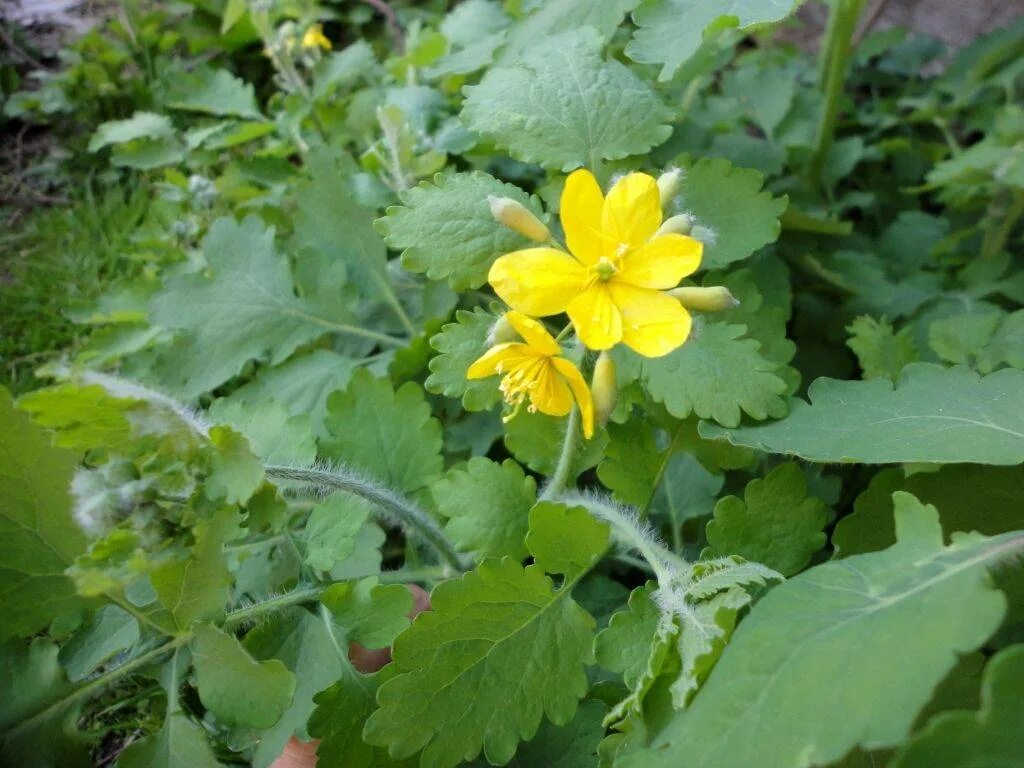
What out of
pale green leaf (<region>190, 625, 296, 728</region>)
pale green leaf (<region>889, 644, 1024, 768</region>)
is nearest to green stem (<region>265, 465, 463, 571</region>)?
pale green leaf (<region>190, 625, 296, 728</region>)

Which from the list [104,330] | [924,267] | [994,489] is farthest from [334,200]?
[924,267]

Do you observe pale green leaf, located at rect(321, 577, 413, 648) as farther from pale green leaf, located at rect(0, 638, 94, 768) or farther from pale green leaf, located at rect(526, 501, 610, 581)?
pale green leaf, located at rect(0, 638, 94, 768)

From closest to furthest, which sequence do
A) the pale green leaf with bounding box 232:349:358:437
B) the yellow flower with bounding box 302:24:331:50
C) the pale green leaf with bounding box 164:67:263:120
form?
the pale green leaf with bounding box 232:349:358:437 → the yellow flower with bounding box 302:24:331:50 → the pale green leaf with bounding box 164:67:263:120

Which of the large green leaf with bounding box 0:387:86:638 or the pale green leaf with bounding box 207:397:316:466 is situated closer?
the large green leaf with bounding box 0:387:86:638

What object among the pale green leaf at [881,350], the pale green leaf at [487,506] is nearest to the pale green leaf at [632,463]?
the pale green leaf at [487,506]

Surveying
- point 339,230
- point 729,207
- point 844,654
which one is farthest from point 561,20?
point 844,654
